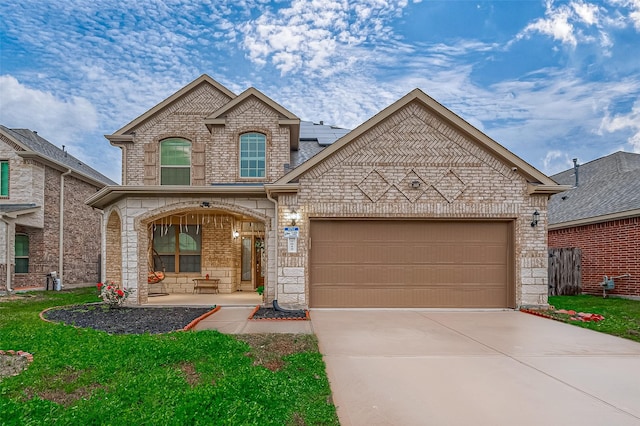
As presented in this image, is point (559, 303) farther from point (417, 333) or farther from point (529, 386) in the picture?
point (529, 386)

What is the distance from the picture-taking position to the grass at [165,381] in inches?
121

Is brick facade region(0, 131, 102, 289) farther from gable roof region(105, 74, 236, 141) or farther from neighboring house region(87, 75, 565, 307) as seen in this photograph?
neighboring house region(87, 75, 565, 307)

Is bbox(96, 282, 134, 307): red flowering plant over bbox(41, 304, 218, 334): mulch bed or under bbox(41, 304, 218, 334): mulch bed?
over

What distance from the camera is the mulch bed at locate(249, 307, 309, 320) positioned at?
305 inches

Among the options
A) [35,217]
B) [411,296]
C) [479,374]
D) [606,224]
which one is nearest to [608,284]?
[606,224]

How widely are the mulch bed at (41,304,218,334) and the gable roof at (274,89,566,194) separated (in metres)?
3.89

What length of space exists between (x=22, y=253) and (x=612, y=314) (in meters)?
20.1

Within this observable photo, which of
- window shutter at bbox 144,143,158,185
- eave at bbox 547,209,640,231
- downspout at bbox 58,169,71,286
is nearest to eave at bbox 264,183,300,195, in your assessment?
window shutter at bbox 144,143,158,185

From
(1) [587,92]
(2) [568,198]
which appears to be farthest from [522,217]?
(1) [587,92]

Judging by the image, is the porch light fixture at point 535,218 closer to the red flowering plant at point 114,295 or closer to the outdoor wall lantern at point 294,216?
the outdoor wall lantern at point 294,216

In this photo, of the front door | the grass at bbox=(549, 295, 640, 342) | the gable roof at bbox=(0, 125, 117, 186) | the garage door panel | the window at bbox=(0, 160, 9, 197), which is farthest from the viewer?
the window at bbox=(0, 160, 9, 197)

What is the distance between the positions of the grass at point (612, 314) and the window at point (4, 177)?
19.3m

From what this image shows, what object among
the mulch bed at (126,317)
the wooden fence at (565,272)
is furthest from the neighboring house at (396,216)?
the wooden fence at (565,272)

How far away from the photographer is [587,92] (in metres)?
24.1
